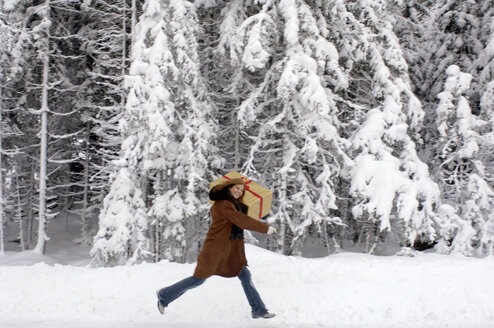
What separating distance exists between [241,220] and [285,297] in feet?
5.89

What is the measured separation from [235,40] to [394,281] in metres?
7.64

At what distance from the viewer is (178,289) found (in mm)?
4660

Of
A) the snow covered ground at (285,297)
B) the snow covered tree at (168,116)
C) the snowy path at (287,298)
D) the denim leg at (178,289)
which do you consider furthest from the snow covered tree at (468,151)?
the denim leg at (178,289)

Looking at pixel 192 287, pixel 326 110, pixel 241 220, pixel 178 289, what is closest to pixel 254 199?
pixel 241 220

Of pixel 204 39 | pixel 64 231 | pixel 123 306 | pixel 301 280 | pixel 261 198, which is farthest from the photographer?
pixel 64 231

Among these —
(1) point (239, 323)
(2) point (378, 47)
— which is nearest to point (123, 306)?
(1) point (239, 323)

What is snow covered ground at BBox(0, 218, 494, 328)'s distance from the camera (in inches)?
191

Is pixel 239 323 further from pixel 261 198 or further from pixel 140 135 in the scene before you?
pixel 140 135

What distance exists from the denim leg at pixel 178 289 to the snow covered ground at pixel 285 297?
0.40 meters

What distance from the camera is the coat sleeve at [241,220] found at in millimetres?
4254

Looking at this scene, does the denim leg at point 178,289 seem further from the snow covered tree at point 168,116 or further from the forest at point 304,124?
the snow covered tree at point 168,116

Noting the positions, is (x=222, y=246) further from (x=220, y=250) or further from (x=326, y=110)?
(x=326, y=110)

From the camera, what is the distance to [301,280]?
5.93m

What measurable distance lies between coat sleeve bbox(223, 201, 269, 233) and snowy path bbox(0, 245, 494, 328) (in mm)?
1399
